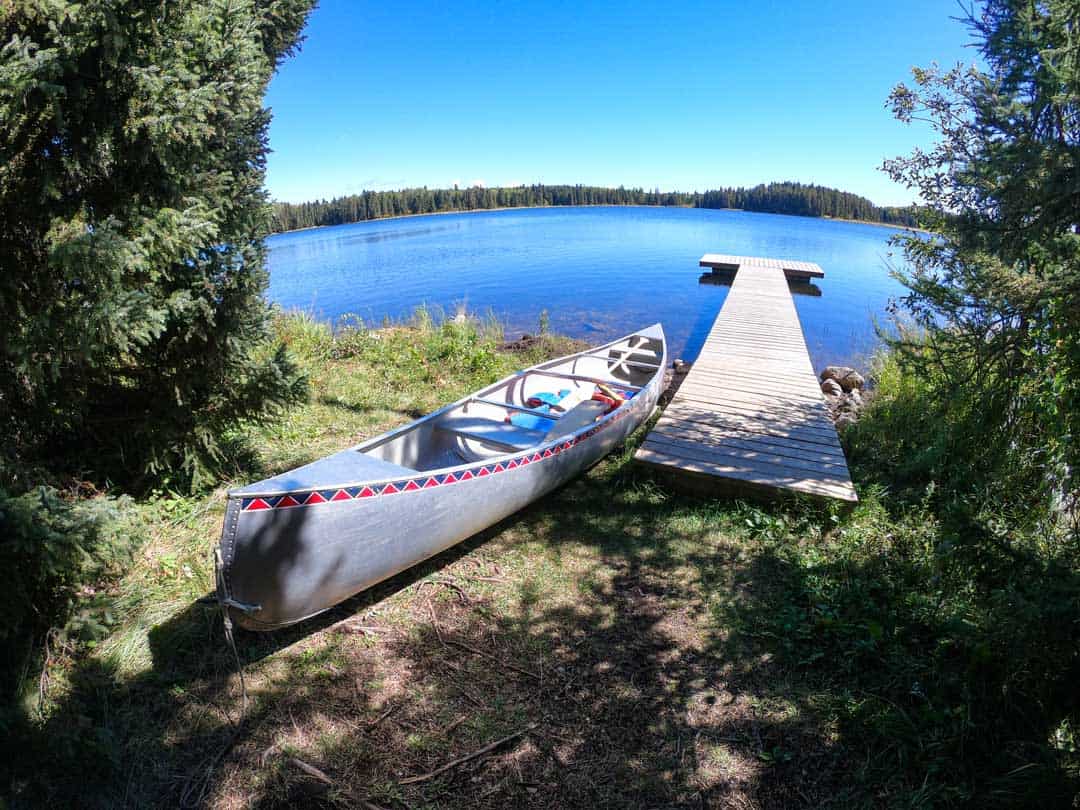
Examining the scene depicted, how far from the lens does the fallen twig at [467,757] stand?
2.72m

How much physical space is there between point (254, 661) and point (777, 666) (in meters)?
3.25

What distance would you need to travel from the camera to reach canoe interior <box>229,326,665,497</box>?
3639 millimetres

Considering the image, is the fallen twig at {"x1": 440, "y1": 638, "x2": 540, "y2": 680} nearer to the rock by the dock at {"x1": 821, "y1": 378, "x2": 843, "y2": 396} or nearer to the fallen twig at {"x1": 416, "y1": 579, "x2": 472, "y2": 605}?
the fallen twig at {"x1": 416, "y1": 579, "x2": 472, "y2": 605}

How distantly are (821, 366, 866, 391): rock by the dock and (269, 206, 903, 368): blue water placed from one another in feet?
10.1

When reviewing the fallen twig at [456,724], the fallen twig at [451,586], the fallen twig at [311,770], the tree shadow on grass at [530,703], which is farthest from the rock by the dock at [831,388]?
the fallen twig at [311,770]

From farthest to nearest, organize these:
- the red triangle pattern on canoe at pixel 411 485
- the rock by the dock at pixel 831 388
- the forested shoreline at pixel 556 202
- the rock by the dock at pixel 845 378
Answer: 1. the forested shoreline at pixel 556 202
2. the rock by the dock at pixel 845 378
3. the rock by the dock at pixel 831 388
4. the red triangle pattern on canoe at pixel 411 485

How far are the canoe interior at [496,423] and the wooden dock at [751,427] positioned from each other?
0.81 m

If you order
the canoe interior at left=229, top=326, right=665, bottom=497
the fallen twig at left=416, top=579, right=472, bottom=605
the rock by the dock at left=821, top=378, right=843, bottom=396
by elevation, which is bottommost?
the fallen twig at left=416, top=579, right=472, bottom=605

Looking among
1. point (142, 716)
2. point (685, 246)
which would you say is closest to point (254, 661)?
Answer: point (142, 716)

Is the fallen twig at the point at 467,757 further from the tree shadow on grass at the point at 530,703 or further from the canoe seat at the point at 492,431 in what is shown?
the canoe seat at the point at 492,431

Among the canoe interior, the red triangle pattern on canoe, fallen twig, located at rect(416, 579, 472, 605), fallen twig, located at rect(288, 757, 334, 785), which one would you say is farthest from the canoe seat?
fallen twig, located at rect(288, 757, 334, 785)

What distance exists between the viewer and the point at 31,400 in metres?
3.45

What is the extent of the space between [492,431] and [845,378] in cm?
784

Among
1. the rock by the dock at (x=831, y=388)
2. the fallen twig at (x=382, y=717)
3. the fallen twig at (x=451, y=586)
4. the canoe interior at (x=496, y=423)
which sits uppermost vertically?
the canoe interior at (x=496, y=423)
